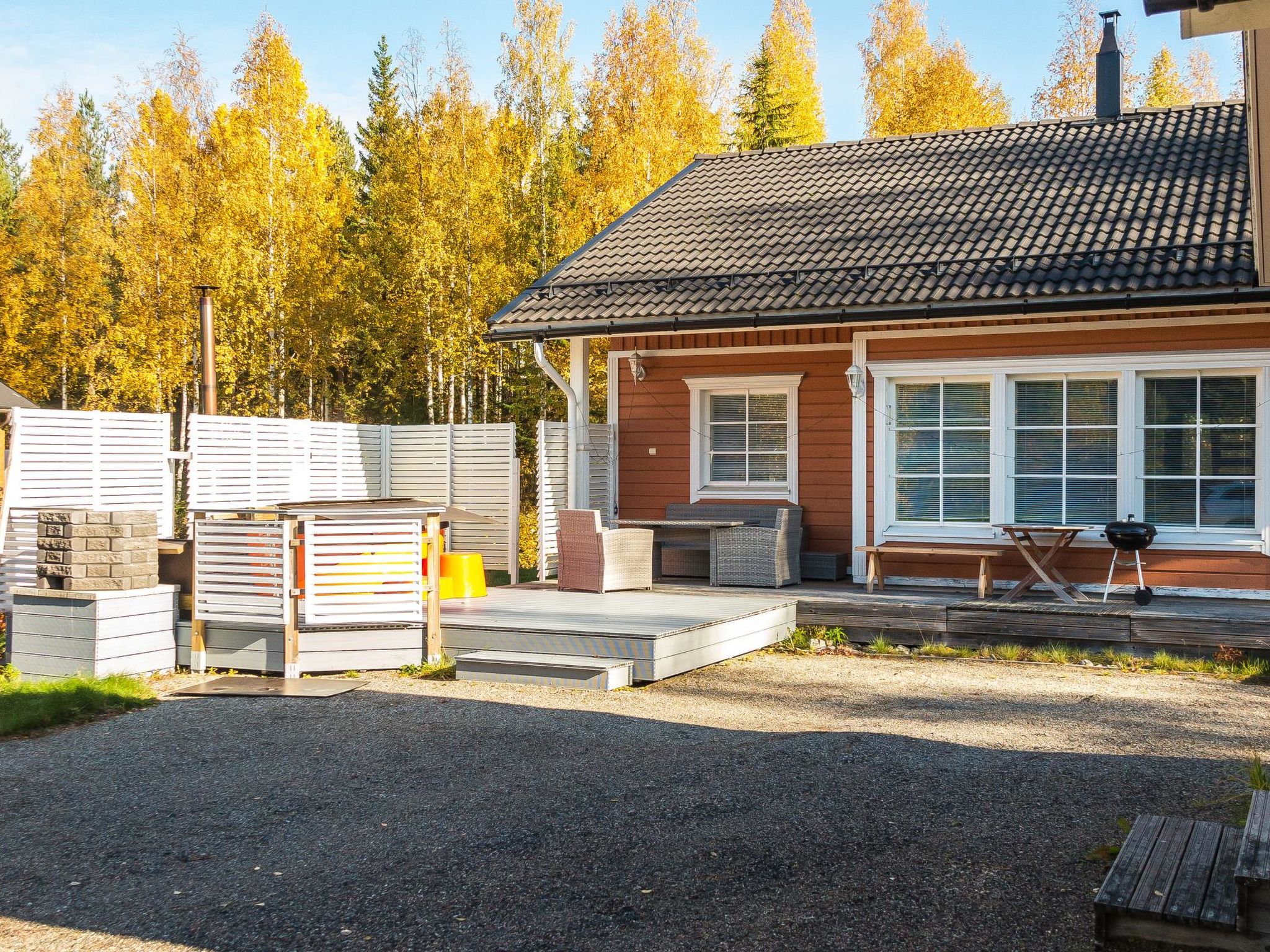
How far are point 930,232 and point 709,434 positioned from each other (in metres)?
2.97

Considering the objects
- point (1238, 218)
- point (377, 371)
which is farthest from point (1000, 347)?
point (377, 371)

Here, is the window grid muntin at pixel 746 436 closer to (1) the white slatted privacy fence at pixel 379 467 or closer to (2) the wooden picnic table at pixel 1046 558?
(1) the white slatted privacy fence at pixel 379 467

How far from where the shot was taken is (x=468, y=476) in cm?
1395

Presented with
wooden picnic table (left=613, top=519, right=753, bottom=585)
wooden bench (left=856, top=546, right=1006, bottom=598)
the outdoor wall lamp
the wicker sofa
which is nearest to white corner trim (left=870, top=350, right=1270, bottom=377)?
the outdoor wall lamp

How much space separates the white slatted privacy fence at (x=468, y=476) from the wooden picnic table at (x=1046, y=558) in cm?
551

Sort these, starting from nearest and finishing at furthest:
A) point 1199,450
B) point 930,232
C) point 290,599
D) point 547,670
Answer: point 547,670
point 290,599
point 1199,450
point 930,232

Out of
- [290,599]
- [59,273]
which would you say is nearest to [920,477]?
[290,599]

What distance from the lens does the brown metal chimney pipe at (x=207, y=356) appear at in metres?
14.9

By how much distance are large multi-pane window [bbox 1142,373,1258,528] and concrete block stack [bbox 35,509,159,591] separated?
8.01 m

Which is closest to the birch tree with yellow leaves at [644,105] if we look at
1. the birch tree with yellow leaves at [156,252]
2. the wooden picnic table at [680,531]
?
the birch tree with yellow leaves at [156,252]

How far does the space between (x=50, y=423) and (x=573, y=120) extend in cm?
1782

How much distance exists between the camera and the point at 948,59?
26.5 metres

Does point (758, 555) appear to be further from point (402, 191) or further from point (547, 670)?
point (402, 191)

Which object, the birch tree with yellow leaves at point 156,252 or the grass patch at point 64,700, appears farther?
the birch tree with yellow leaves at point 156,252
